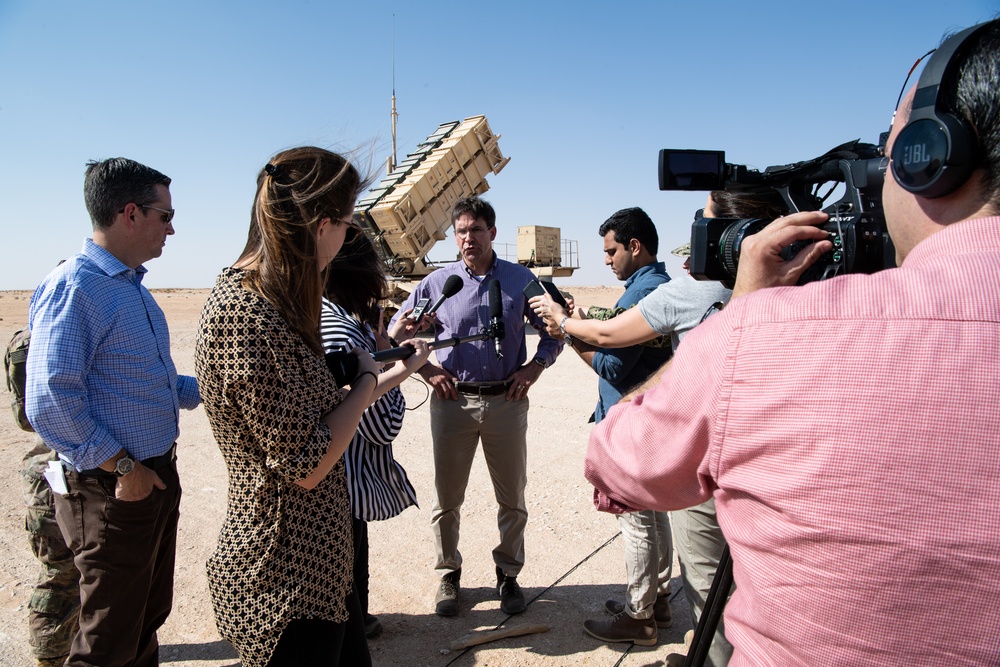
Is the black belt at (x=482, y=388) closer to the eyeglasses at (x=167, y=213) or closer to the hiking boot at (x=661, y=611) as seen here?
the hiking boot at (x=661, y=611)

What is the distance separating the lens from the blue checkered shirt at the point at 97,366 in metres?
2.47

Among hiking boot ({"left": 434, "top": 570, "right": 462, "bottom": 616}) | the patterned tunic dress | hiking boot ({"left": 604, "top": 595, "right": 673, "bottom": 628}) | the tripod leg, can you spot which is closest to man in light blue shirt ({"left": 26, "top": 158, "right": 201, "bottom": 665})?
the patterned tunic dress

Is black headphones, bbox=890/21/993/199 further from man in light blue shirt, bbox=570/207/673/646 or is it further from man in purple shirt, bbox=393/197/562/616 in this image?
man in purple shirt, bbox=393/197/562/616

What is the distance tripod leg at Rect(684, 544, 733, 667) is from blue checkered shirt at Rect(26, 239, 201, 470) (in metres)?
2.30

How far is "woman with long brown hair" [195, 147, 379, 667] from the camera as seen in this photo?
1.61 metres

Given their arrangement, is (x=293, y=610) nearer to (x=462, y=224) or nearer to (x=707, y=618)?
(x=707, y=618)

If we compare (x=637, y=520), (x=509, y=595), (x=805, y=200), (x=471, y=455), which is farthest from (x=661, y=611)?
(x=805, y=200)

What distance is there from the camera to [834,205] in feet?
4.81

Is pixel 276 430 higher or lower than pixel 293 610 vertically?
higher

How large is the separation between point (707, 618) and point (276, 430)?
1131 mm

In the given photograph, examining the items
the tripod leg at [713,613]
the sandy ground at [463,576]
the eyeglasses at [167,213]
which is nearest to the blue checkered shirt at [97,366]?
the eyeglasses at [167,213]

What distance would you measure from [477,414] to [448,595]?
106cm

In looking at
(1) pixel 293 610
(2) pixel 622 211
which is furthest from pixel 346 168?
(2) pixel 622 211

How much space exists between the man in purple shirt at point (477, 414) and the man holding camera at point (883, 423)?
2.85 m
